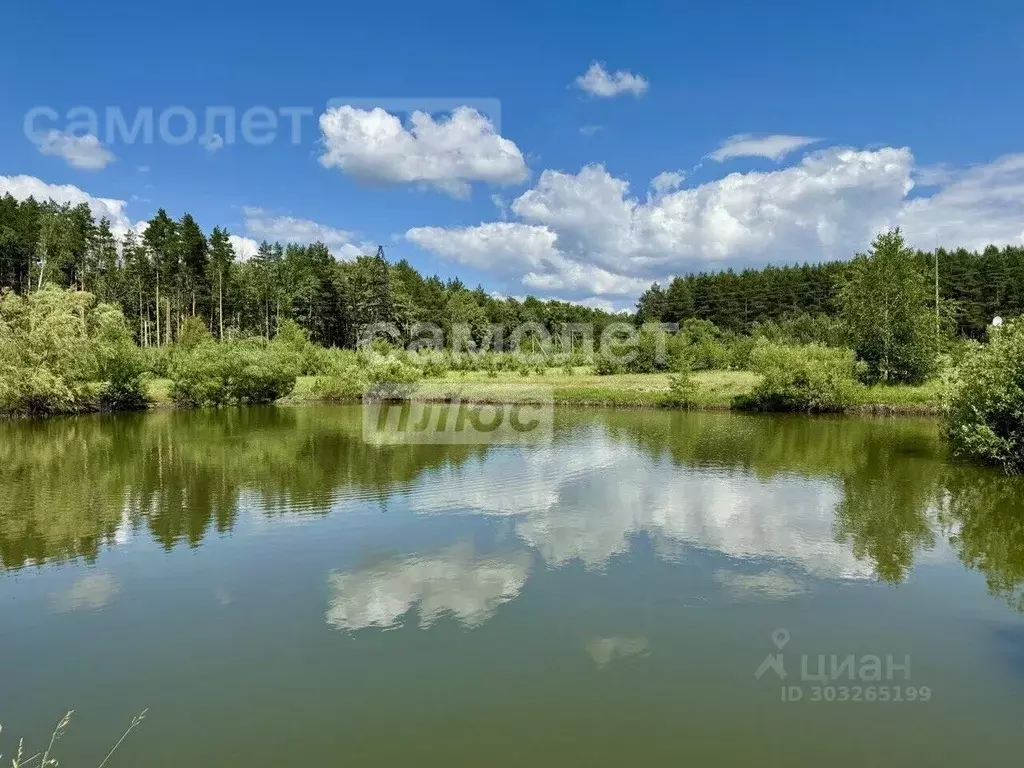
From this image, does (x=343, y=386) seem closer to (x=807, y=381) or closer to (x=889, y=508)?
(x=807, y=381)

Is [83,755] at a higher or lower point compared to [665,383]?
lower

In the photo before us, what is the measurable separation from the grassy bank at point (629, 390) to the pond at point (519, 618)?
720 inches

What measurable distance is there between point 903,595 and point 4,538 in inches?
750

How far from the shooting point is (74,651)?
30.4 feet

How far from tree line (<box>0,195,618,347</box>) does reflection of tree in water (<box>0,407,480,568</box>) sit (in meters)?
36.8

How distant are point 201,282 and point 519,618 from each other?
242 ft

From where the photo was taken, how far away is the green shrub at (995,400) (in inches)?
778

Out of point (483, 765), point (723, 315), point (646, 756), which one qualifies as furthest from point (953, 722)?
point (723, 315)

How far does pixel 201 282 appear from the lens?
238ft

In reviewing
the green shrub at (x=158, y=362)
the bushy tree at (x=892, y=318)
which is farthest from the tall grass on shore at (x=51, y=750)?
the green shrub at (x=158, y=362)

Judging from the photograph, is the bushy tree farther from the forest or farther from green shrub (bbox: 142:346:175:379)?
green shrub (bbox: 142:346:175:379)

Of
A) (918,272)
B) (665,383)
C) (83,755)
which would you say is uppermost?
(918,272)

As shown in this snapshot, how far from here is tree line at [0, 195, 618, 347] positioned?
66.2 metres

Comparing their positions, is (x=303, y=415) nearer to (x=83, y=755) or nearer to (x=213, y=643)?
(x=213, y=643)
